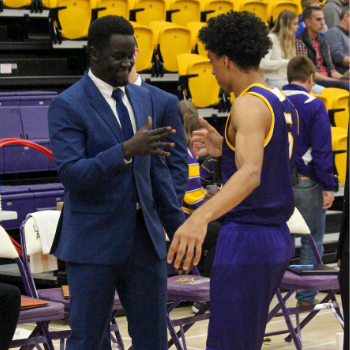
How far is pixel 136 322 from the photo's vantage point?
2650mm

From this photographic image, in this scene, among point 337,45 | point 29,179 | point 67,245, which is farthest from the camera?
point 337,45

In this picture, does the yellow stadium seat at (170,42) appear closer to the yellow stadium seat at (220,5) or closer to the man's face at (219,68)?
the yellow stadium seat at (220,5)

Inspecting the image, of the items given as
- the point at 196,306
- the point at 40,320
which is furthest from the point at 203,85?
the point at 40,320

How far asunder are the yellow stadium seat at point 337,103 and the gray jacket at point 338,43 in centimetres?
102

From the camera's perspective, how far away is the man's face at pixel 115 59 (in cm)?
259

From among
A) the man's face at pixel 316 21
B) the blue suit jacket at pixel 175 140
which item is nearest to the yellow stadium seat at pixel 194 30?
the man's face at pixel 316 21

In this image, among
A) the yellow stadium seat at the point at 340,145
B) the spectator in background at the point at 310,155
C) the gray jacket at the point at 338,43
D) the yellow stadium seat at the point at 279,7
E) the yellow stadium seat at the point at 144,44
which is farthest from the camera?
the yellow stadium seat at the point at 279,7

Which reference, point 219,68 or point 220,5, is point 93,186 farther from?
point 220,5

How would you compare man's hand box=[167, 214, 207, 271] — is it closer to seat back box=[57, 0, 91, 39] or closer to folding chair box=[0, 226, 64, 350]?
folding chair box=[0, 226, 64, 350]

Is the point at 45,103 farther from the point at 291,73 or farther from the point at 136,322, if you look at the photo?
the point at 136,322

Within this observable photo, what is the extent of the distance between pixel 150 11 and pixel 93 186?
650cm

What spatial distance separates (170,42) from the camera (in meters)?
7.79

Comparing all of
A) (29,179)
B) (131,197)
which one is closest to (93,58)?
(131,197)

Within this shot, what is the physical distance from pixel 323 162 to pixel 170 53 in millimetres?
3035
